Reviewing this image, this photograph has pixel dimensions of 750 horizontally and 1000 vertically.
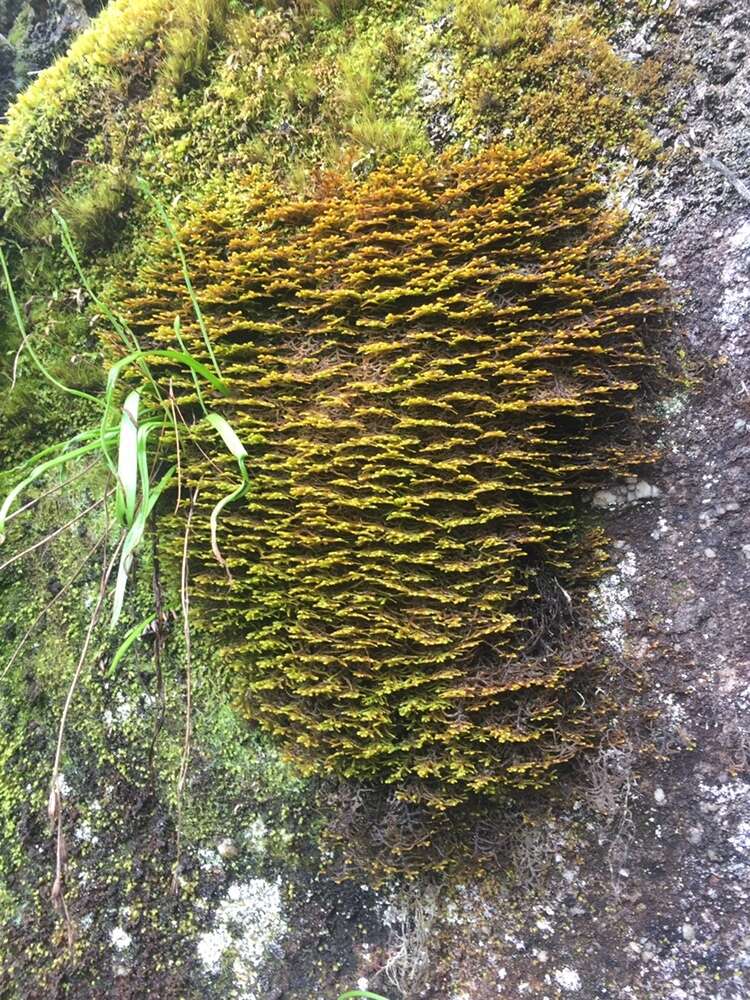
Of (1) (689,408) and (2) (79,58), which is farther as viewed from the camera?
(2) (79,58)

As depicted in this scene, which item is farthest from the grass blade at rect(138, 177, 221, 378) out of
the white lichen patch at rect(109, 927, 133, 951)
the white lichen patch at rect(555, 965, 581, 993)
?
the white lichen patch at rect(555, 965, 581, 993)

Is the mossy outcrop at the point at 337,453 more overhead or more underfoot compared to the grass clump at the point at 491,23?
more underfoot

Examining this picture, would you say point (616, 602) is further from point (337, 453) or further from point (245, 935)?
point (245, 935)

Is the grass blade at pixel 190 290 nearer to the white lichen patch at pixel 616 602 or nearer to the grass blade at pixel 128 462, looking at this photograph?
the grass blade at pixel 128 462

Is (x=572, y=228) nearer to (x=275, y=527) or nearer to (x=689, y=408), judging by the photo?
(x=689, y=408)

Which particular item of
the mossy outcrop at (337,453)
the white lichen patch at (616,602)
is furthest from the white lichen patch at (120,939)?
the white lichen patch at (616,602)

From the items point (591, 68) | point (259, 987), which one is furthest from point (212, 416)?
point (259, 987)

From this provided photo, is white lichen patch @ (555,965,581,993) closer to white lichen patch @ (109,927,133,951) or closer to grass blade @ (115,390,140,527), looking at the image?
white lichen patch @ (109,927,133,951)
